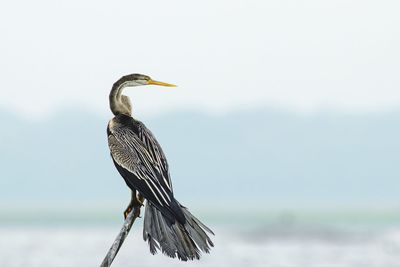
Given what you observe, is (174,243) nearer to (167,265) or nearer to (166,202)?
(166,202)

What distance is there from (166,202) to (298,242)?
27526mm

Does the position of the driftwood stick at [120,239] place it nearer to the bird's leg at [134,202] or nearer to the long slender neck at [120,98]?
the bird's leg at [134,202]

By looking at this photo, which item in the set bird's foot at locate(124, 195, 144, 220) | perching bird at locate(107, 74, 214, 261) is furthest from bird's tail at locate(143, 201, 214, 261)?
bird's foot at locate(124, 195, 144, 220)

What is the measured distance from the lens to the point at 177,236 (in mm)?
7723

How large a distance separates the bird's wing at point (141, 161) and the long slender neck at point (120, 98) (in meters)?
0.16

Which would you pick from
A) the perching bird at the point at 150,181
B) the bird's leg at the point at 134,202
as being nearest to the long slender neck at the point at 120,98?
the perching bird at the point at 150,181

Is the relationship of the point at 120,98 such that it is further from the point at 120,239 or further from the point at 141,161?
the point at 120,239

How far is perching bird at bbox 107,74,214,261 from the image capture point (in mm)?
7688

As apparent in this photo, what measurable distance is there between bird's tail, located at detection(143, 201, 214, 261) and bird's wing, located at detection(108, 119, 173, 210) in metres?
0.15

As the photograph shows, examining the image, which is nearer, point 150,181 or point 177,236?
point 177,236

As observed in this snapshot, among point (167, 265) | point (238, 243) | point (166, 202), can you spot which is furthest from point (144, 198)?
point (238, 243)

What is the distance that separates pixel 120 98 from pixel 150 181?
0.98 meters

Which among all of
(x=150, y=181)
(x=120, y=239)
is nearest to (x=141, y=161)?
(x=150, y=181)

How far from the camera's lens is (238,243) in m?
33.2
